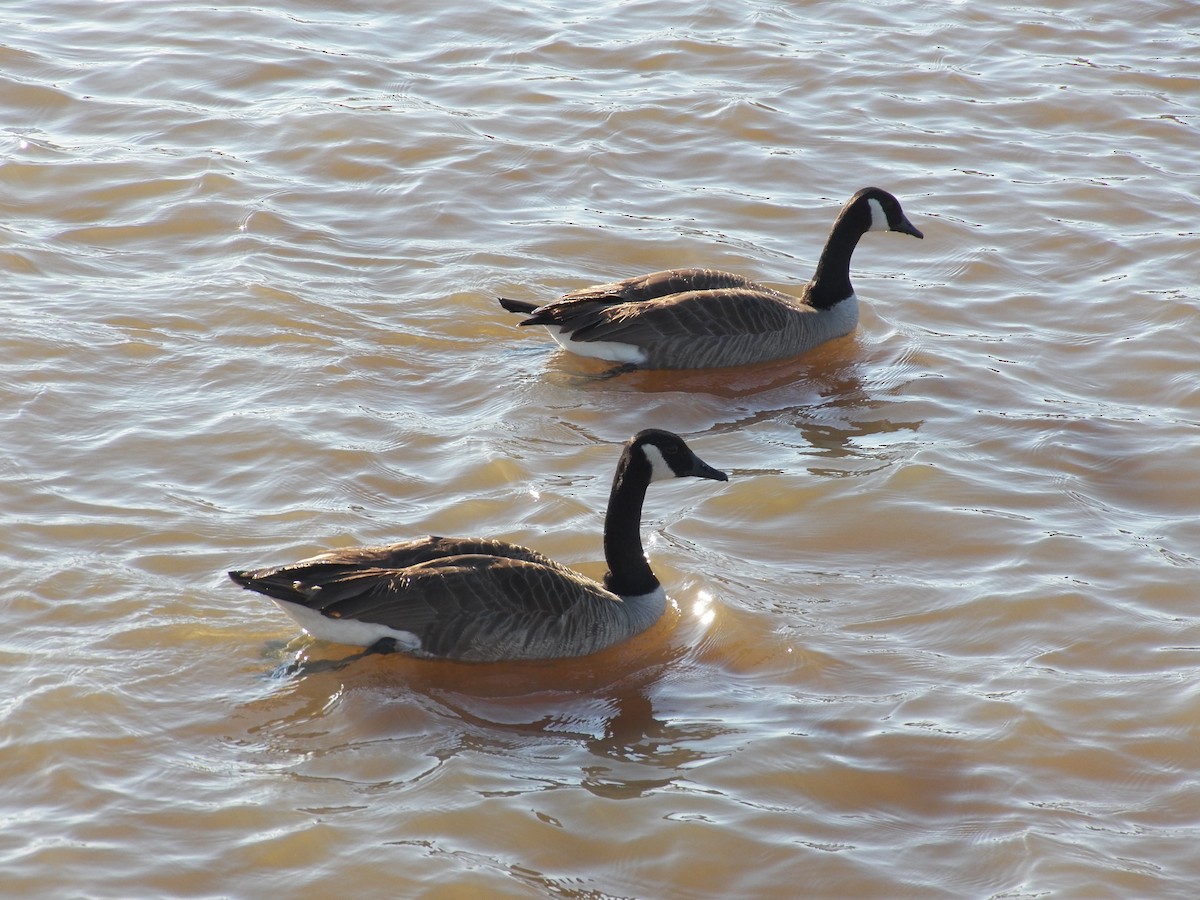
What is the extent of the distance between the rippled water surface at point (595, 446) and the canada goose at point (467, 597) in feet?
0.66

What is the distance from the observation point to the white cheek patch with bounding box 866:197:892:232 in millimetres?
12188

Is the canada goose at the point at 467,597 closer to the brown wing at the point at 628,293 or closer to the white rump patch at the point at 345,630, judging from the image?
the white rump patch at the point at 345,630

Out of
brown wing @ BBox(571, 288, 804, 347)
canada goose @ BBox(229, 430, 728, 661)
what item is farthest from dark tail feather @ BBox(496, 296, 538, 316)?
canada goose @ BBox(229, 430, 728, 661)

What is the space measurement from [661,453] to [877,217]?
4973 millimetres

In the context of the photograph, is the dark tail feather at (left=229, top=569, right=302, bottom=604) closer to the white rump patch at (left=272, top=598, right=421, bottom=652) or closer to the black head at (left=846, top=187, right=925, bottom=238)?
the white rump patch at (left=272, top=598, right=421, bottom=652)

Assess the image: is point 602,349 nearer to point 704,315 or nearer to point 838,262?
point 704,315

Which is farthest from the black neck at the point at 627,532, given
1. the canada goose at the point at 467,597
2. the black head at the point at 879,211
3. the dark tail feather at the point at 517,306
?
the black head at the point at 879,211

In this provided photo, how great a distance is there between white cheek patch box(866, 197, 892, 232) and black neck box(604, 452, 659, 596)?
5.01 m

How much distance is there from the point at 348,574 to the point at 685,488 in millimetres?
2998

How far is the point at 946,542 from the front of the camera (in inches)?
356

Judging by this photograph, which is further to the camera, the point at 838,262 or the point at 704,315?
the point at 838,262

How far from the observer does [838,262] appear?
11984 millimetres

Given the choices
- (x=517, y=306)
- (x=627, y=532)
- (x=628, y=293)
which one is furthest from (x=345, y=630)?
(x=628, y=293)

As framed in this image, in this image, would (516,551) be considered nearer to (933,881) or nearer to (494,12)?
(933,881)
